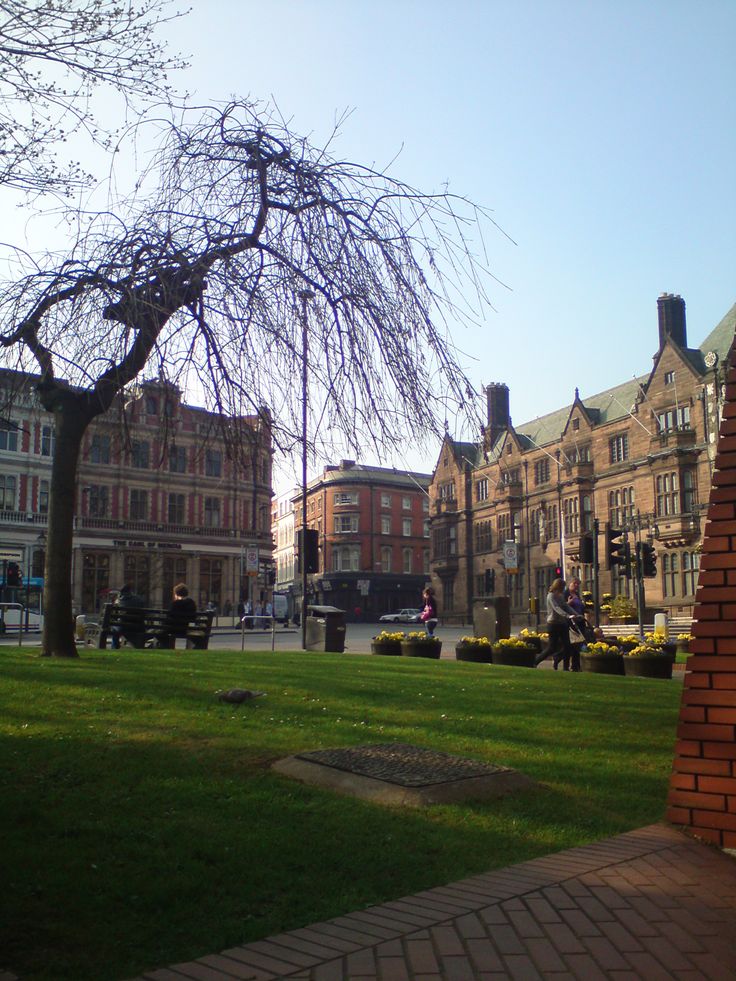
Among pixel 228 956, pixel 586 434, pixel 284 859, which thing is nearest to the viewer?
pixel 228 956

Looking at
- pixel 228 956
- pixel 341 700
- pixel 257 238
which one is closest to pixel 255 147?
pixel 257 238

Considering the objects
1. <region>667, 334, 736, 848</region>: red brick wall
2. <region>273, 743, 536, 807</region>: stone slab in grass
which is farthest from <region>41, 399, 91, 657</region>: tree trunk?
<region>667, 334, 736, 848</region>: red brick wall

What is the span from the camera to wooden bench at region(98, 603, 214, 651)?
20.1 meters

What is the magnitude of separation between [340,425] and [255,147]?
3.60 m

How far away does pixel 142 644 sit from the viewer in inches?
801

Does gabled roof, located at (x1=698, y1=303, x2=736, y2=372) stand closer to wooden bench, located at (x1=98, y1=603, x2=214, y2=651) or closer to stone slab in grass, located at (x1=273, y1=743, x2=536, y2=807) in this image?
wooden bench, located at (x1=98, y1=603, x2=214, y2=651)

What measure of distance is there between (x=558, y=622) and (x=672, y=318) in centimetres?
4456

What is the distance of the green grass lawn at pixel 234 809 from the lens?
4195 mm

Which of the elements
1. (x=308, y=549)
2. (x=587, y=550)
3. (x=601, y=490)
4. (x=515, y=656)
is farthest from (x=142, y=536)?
(x=515, y=656)

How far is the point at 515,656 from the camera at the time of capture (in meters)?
19.8

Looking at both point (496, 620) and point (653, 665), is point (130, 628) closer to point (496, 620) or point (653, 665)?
point (496, 620)

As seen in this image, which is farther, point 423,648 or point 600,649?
point 423,648

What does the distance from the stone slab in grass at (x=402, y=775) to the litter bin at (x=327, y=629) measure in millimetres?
16541

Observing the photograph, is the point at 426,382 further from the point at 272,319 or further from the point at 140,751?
the point at 140,751
